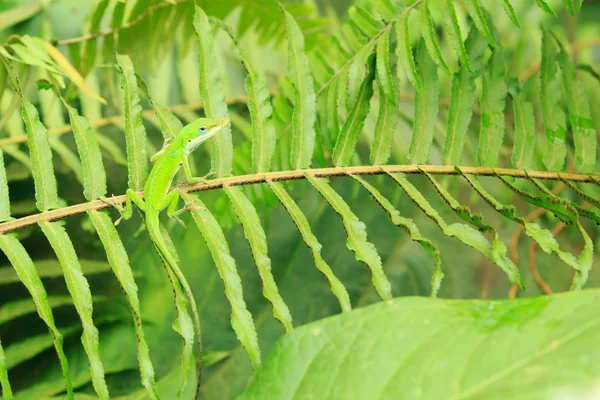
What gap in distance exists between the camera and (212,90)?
95cm

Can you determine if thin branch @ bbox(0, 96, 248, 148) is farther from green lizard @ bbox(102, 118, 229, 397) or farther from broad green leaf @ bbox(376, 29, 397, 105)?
broad green leaf @ bbox(376, 29, 397, 105)

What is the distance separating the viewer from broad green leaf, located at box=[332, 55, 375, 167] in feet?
3.17

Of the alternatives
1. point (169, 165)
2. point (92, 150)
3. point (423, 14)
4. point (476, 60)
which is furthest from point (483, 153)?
point (92, 150)

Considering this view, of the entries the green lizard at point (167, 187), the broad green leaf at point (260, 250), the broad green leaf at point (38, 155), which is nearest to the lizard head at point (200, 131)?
the green lizard at point (167, 187)

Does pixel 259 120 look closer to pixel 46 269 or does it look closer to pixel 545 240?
pixel 545 240

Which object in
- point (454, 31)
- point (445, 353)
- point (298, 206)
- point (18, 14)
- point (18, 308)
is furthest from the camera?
point (18, 14)

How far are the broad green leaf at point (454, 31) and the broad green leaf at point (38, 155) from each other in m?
0.71

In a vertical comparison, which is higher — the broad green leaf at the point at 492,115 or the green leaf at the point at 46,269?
the broad green leaf at the point at 492,115

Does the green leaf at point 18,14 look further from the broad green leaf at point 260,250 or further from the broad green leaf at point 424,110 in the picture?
the broad green leaf at point 424,110

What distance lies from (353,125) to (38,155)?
55cm

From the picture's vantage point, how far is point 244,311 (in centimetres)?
78

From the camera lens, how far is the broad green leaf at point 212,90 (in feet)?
3.07

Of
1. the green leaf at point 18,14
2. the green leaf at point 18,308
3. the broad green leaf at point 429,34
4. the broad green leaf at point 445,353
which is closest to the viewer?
the broad green leaf at point 445,353

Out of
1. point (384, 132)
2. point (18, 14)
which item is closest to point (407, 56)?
point (384, 132)
